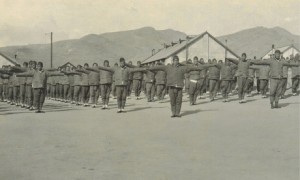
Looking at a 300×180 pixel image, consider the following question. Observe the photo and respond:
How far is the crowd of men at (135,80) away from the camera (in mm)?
16453

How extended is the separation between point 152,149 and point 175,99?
6.97 meters

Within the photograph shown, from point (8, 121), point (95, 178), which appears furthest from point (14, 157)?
point (8, 121)

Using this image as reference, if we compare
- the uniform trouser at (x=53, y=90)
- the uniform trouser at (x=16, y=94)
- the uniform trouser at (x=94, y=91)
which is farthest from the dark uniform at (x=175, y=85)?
the uniform trouser at (x=53, y=90)

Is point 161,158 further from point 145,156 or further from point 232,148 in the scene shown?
point 232,148

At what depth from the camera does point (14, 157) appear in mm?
8266

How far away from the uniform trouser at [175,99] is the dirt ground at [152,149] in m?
1.15

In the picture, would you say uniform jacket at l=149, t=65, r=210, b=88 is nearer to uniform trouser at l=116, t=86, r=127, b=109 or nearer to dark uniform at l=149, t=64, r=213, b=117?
dark uniform at l=149, t=64, r=213, b=117

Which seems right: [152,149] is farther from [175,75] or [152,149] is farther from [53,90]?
[53,90]

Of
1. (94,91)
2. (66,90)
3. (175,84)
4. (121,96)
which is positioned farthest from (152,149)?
(66,90)

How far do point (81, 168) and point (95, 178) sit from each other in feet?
2.43

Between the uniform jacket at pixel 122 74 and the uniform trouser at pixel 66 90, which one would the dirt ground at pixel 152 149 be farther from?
the uniform trouser at pixel 66 90

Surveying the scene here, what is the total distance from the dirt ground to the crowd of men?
2477 millimetres

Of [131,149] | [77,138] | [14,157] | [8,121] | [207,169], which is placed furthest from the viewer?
[8,121]

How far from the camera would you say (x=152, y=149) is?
890 centimetres
